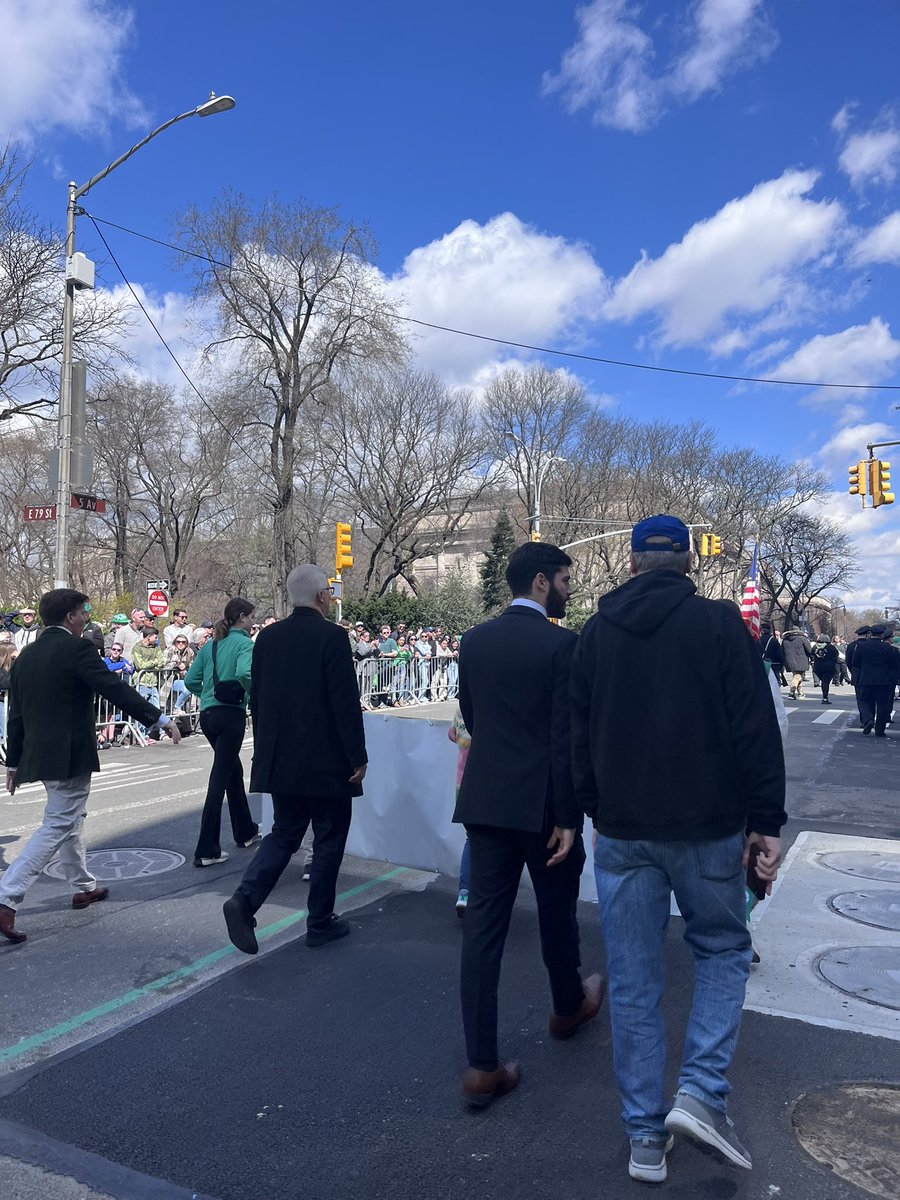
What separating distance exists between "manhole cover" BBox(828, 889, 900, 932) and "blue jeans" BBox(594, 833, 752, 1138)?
2780mm

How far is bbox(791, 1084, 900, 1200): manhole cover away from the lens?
9.22 ft

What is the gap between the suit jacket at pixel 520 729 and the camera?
3.33 m

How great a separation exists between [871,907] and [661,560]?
11.8 feet

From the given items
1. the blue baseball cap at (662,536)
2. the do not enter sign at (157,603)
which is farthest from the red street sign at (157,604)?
the blue baseball cap at (662,536)

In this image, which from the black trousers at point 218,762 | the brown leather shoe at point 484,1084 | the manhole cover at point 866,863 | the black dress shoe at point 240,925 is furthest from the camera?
the black trousers at point 218,762

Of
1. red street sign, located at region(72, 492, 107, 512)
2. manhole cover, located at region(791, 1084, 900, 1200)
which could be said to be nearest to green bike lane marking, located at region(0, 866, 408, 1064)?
manhole cover, located at region(791, 1084, 900, 1200)

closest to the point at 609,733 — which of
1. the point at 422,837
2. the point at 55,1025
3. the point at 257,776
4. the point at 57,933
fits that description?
the point at 257,776

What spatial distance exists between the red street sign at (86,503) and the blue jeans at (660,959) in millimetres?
13033

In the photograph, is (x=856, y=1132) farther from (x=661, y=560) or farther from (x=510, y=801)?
(x=661, y=560)

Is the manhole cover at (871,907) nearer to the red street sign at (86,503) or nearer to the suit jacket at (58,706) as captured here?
the suit jacket at (58,706)

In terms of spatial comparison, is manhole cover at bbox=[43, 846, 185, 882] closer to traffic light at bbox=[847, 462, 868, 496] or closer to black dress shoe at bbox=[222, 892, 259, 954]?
black dress shoe at bbox=[222, 892, 259, 954]

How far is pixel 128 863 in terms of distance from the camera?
6.69 m

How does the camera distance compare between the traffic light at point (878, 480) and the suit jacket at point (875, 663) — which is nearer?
the suit jacket at point (875, 663)

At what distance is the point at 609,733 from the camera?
288 cm
